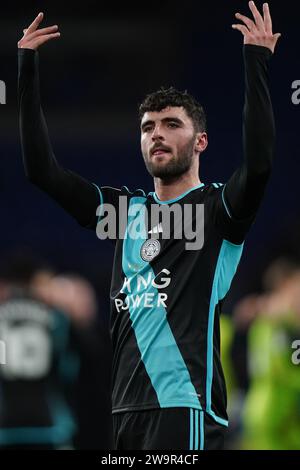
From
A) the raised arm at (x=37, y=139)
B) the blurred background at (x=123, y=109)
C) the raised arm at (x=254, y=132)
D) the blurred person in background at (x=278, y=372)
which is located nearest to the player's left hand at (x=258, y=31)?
the raised arm at (x=254, y=132)

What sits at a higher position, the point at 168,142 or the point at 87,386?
the point at 168,142

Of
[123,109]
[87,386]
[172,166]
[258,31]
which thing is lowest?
[87,386]

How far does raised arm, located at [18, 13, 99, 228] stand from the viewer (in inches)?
150

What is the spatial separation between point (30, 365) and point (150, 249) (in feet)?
7.47

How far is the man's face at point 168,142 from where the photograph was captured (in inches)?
149

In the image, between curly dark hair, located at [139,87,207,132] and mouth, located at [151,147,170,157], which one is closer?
mouth, located at [151,147,170,157]

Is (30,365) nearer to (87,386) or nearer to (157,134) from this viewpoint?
(87,386)

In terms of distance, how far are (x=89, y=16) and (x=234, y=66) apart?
203 cm

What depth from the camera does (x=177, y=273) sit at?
357 centimetres

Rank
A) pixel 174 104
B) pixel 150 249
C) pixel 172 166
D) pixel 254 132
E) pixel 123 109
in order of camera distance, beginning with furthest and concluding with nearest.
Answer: pixel 123 109 < pixel 174 104 < pixel 172 166 < pixel 150 249 < pixel 254 132

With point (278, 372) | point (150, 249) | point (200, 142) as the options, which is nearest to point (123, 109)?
point (278, 372)

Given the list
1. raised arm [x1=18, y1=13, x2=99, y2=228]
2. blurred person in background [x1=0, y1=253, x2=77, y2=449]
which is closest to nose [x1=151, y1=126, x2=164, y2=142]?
raised arm [x1=18, y1=13, x2=99, y2=228]

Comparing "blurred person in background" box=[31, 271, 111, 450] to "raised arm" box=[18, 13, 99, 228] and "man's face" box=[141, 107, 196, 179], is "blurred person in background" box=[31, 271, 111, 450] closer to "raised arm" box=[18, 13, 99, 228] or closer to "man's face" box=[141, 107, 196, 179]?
"raised arm" box=[18, 13, 99, 228]

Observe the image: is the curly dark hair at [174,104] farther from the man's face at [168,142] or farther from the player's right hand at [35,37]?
the player's right hand at [35,37]
